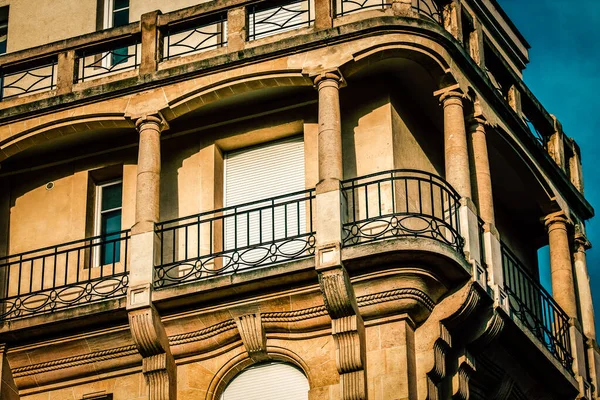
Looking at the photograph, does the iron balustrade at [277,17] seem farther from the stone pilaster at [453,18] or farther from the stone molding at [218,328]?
the stone molding at [218,328]

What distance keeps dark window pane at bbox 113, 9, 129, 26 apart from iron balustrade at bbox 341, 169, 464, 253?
240 inches

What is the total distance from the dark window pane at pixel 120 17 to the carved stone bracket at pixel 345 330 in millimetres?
7977

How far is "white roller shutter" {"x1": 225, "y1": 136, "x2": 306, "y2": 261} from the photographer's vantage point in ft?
95.1

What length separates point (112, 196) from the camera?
30781 millimetres

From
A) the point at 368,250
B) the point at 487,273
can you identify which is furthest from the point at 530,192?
the point at 368,250

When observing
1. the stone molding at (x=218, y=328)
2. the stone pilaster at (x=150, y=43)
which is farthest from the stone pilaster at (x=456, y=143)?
the stone pilaster at (x=150, y=43)

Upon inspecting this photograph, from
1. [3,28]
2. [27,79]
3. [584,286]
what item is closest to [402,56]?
[584,286]

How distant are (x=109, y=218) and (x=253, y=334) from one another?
4139 millimetres

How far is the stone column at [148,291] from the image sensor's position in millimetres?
27734

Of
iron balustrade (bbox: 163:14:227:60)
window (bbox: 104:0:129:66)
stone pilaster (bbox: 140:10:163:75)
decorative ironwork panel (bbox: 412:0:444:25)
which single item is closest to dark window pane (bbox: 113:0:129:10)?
window (bbox: 104:0:129:66)

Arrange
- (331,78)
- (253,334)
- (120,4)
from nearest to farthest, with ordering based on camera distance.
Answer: (253,334) → (331,78) → (120,4)

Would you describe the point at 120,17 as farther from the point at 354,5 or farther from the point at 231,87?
the point at 354,5

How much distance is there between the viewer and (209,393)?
91.2 ft

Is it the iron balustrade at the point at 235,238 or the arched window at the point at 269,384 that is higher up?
the iron balustrade at the point at 235,238
